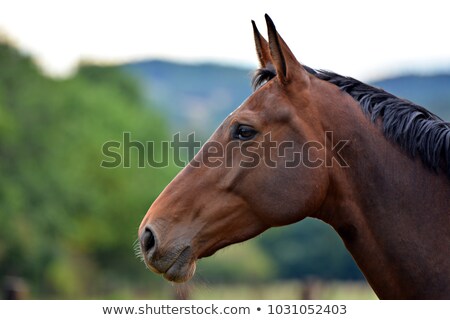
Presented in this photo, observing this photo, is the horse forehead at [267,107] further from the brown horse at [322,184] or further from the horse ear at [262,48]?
the horse ear at [262,48]

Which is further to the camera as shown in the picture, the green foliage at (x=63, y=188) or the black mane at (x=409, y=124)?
the green foliage at (x=63, y=188)

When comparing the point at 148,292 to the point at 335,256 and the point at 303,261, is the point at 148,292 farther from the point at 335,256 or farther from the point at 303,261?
the point at 303,261

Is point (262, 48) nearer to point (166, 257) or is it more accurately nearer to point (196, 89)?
point (166, 257)

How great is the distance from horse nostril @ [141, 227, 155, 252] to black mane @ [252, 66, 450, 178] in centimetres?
169

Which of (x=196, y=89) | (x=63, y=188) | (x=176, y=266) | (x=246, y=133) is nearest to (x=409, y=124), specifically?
(x=246, y=133)

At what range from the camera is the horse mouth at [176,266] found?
4344mm

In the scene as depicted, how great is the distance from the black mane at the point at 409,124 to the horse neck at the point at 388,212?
61mm

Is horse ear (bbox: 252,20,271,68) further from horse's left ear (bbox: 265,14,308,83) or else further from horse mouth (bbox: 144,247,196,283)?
horse mouth (bbox: 144,247,196,283)

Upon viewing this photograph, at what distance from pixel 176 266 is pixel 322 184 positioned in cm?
112

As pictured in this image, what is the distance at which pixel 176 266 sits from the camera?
4359 millimetres

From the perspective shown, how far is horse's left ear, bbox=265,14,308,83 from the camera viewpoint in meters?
4.43

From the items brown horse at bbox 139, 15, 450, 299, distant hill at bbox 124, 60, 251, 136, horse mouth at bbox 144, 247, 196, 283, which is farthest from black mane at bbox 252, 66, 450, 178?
distant hill at bbox 124, 60, 251, 136

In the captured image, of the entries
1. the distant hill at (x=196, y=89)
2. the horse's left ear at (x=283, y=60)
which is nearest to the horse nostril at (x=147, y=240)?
the horse's left ear at (x=283, y=60)
